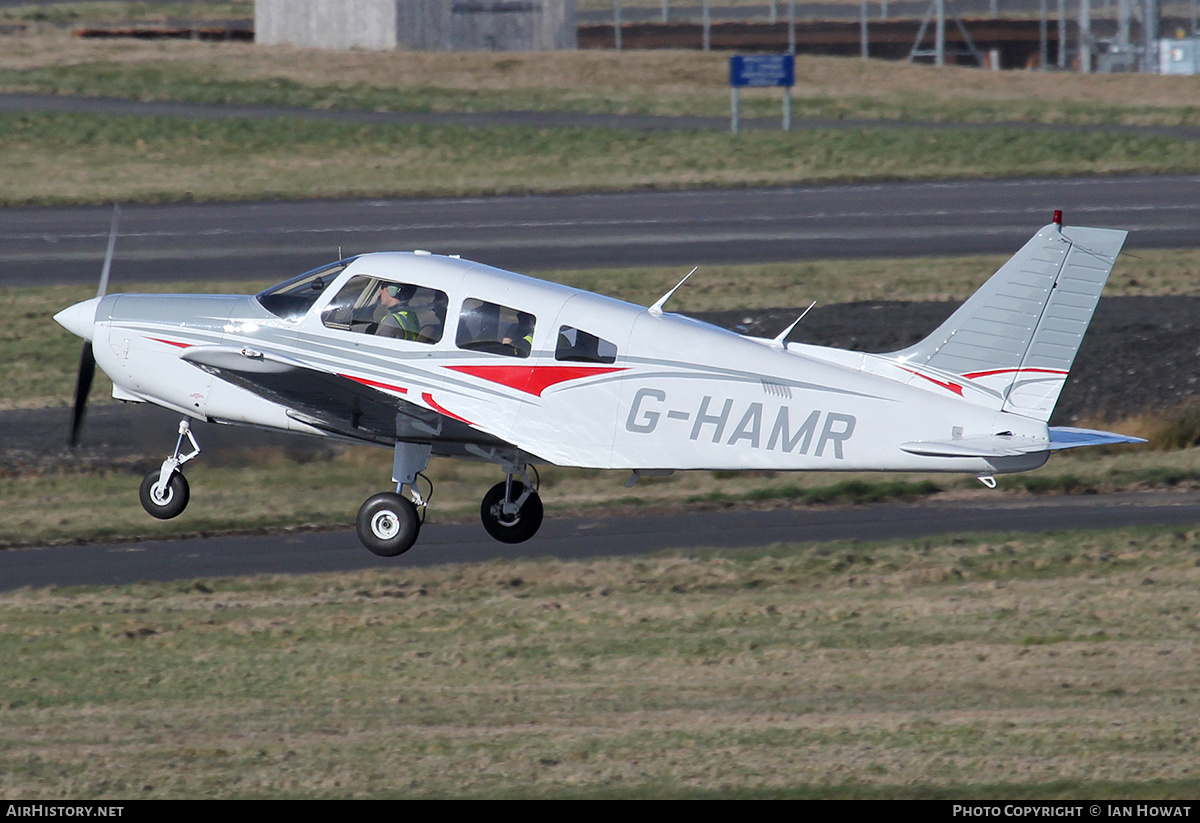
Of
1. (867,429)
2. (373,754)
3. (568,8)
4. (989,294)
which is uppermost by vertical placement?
(568,8)

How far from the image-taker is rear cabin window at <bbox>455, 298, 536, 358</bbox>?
16094 mm

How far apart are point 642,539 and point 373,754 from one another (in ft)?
27.6

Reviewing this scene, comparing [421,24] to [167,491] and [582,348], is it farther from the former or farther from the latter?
[582,348]

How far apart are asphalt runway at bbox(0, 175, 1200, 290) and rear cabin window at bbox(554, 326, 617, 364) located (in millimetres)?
17413

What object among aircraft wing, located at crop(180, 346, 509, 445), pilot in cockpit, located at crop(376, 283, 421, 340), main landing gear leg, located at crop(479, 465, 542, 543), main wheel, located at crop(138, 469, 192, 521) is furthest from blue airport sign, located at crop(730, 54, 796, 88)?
pilot in cockpit, located at crop(376, 283, 421, 340)

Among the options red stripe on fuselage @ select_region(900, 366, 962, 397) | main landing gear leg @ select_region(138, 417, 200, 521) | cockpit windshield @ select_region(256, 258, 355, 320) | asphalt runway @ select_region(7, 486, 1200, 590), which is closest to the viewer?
red stripe on fuselage @ select_region(900, 366, 962, 397)

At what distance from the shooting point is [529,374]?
1616 cm

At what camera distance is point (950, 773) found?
47.5ft

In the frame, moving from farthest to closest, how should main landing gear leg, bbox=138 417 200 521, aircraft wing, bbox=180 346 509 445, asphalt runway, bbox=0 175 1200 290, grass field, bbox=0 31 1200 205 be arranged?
grass field, bbox=0 31 1200 205, asphalt runway, bbox=0 175 1200 290, main landing gear leg, bbox=138 417 200 521, aircraft wing, bbox=180 346 509 445

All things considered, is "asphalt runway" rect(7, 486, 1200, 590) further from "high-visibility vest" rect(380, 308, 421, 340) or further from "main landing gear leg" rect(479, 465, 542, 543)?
"high-visibility vest" rect(380, 308, 421, 340)

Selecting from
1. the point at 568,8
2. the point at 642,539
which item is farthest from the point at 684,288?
the point at 568,8

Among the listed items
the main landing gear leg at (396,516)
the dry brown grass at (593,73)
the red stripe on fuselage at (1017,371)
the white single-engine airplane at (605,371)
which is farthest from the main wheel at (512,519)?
the dry brown grass at (593,73)

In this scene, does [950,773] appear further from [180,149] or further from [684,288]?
[180,149]

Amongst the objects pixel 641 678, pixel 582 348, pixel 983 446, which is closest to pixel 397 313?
pixel 582 348
